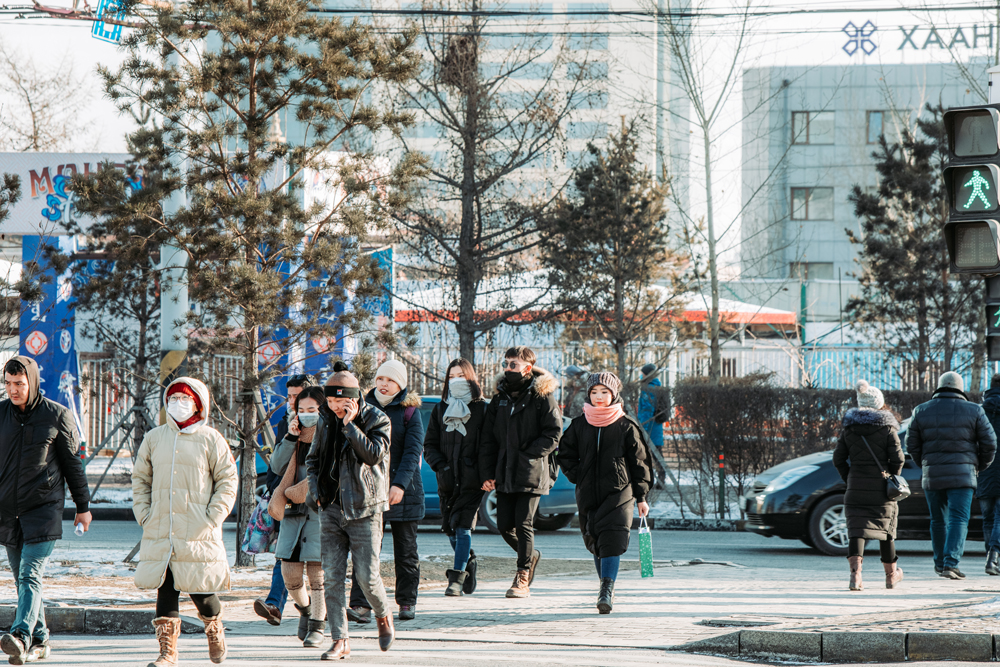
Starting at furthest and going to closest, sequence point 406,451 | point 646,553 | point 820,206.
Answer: point 820,206
point 646,553
point 406,451

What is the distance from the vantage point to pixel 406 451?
770 centimetres

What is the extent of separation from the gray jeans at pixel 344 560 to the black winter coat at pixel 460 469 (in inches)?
84.3

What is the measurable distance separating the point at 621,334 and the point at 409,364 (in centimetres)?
353

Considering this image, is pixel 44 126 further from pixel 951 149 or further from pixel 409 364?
pixel 951 149

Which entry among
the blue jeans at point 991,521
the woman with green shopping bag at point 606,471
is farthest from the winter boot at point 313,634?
the blue jeans at point 991,521

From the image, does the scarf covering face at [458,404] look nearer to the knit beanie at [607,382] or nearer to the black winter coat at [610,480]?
the black winter coat at [610,480]

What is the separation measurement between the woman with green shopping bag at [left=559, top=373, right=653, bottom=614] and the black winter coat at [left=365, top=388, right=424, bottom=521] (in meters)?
1.26

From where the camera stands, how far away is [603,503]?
27.8ft

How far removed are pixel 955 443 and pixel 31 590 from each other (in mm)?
7659

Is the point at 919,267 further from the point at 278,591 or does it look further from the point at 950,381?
the point at 278,591

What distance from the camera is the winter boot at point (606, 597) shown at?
8.22 m

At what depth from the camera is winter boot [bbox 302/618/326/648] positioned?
23.4 feet

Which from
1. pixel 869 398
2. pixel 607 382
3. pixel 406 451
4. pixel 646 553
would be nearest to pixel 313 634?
pixel 406 451

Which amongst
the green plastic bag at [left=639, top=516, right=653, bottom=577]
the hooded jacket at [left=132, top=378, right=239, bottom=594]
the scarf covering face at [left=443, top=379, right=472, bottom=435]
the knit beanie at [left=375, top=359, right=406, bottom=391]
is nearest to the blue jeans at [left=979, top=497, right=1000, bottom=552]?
the green plastic bag at [left=639, top=516, right=653, bottom=577]
